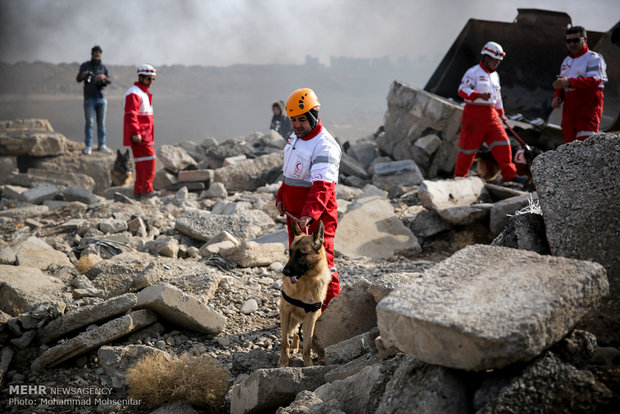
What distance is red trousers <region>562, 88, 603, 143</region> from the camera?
648 cm

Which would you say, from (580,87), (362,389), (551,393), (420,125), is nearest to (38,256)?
(362,389)

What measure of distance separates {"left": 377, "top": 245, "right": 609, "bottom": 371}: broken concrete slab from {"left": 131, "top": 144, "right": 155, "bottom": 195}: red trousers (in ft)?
22.3

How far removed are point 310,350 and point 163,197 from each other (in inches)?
244

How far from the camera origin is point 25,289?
4281mm

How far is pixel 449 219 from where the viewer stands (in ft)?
20.7

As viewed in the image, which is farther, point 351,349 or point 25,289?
point 25,289

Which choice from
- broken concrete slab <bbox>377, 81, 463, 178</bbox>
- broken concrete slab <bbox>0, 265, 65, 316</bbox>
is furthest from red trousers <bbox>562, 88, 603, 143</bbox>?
broken concrete slab <bbox>0, 265, 65, 316</bbox>

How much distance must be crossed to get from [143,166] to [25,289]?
4391 mm

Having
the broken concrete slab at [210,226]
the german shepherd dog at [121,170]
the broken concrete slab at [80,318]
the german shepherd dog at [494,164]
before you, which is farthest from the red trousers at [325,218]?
the german shepherd dog at [121,170]

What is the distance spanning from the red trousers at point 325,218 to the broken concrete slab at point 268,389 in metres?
1.14

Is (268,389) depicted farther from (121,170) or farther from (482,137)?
(121,170)

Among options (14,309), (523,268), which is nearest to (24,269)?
(14,309)

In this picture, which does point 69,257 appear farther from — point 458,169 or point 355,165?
point 355,165

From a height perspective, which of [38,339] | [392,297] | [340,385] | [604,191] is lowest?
[38,339]
